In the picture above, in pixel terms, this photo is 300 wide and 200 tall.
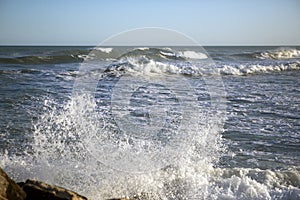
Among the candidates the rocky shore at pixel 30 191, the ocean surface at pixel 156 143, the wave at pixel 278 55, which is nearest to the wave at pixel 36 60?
the ocean surface at pixel 156 143

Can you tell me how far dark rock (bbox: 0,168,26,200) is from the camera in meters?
2.90

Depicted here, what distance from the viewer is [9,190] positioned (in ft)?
9.73

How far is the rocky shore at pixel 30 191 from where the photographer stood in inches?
117

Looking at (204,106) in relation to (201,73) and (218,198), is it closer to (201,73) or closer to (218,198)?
(218,198)

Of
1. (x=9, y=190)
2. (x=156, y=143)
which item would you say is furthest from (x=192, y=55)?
(x=9, y=190)

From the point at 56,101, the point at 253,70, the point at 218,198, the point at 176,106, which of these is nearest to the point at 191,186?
the point at 218,198

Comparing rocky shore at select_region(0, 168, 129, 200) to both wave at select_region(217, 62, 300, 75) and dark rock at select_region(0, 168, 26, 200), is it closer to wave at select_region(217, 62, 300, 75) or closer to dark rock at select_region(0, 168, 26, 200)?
dark rock at select_region(0, 168, 26, 200)

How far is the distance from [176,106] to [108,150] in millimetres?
3736

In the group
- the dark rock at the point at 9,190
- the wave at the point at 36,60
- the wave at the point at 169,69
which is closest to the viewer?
the dark rock at the point at 9,190

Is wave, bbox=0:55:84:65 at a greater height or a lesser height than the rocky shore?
greater

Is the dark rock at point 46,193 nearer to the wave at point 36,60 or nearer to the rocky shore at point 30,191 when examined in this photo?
the rocky shore at point 30,191

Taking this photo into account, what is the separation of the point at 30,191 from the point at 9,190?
0.70ft

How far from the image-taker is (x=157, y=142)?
6297 mm

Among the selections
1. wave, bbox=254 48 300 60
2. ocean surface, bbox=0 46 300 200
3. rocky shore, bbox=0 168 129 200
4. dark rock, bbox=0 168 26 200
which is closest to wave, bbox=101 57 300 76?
ocean surface, bbox=0 46 300 200
